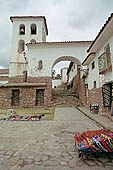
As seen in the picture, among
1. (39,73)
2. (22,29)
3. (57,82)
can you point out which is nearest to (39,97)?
(39,73)

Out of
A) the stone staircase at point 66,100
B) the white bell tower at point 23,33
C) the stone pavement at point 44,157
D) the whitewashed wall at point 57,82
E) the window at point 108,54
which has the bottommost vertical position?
the stone pavement at point 44,157

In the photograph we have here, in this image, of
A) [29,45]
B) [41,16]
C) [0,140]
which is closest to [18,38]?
[41,16]

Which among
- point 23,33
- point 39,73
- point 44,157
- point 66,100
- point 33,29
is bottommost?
point 44,157

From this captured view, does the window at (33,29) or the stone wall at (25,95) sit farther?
the window at (33,29)

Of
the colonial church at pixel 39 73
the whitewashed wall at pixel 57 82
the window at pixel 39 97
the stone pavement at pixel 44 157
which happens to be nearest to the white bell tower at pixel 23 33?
the colonial church at pixel 39 73

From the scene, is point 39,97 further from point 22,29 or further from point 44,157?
point 22,29

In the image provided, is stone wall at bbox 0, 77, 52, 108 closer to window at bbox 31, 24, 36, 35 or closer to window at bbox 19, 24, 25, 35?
window at bbox 19, 24, 25, 35

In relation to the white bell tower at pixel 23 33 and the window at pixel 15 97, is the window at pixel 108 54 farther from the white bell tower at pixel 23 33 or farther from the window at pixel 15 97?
the white bell tower at pixel 23 33

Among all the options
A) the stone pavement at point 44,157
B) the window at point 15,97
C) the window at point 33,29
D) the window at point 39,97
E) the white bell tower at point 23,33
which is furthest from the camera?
the window at point 33,29

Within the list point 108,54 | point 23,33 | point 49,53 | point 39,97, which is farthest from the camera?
point 23,33

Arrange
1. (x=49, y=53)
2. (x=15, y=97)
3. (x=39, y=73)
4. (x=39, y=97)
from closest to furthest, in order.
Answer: (x=39, y=97), (x=15, y=97), (x=39, y=73), (x=49, y=53)

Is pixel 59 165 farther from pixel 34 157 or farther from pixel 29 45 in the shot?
pixel 29 45

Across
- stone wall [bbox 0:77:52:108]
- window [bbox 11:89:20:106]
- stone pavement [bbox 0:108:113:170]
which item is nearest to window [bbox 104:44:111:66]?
stone pavement [bbox 0:108:113:170]

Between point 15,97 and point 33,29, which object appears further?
point 33,29
